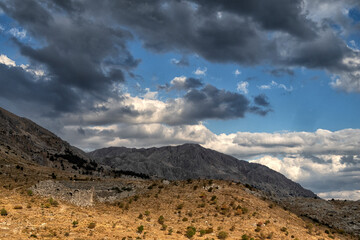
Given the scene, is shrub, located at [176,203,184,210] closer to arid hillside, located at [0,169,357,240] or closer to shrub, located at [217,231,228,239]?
arid hillside, located at [0,169,357,240]

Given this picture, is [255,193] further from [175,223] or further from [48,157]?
[48,157]

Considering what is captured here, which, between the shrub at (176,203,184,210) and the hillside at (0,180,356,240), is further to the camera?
the shrub at (176,203,184,210)

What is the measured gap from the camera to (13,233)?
2741 centimetres

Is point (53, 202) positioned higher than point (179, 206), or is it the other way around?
point (179, 206)

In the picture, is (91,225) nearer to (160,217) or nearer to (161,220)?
(161,220)

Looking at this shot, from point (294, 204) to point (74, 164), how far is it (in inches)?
5422

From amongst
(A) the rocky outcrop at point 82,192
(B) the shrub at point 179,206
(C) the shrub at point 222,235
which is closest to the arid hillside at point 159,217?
(C) the shrub at point 222,235

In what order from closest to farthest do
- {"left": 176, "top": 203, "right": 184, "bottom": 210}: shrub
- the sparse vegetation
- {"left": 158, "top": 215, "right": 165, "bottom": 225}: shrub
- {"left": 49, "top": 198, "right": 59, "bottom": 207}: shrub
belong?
the sparse vegetation → {"left": 158, "top": 215, "right": 165, "bottom": 225}: shrub → {"left": 49, "top": 198, "right": 59, "bottom": 207}: shrub → {"left": 176, "top": 203, "right": 184, "bottom": 210}: shrub

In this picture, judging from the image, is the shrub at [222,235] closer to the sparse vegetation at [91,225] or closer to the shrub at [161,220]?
the shrub at [161,220]

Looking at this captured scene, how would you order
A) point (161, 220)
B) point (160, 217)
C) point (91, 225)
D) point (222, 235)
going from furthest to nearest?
point (160, 217)
point (161, 220)
point (222, 235)
point (91, 225)

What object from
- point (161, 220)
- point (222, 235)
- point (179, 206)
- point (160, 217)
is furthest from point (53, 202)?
point (222, 235)

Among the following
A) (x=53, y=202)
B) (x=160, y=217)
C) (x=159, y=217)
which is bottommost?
(x=159, y=217)

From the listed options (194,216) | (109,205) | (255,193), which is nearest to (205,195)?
(194,216)

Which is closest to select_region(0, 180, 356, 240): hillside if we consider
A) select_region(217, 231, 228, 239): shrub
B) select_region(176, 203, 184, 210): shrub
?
select_region(217, 231, 228, 239): shrub
